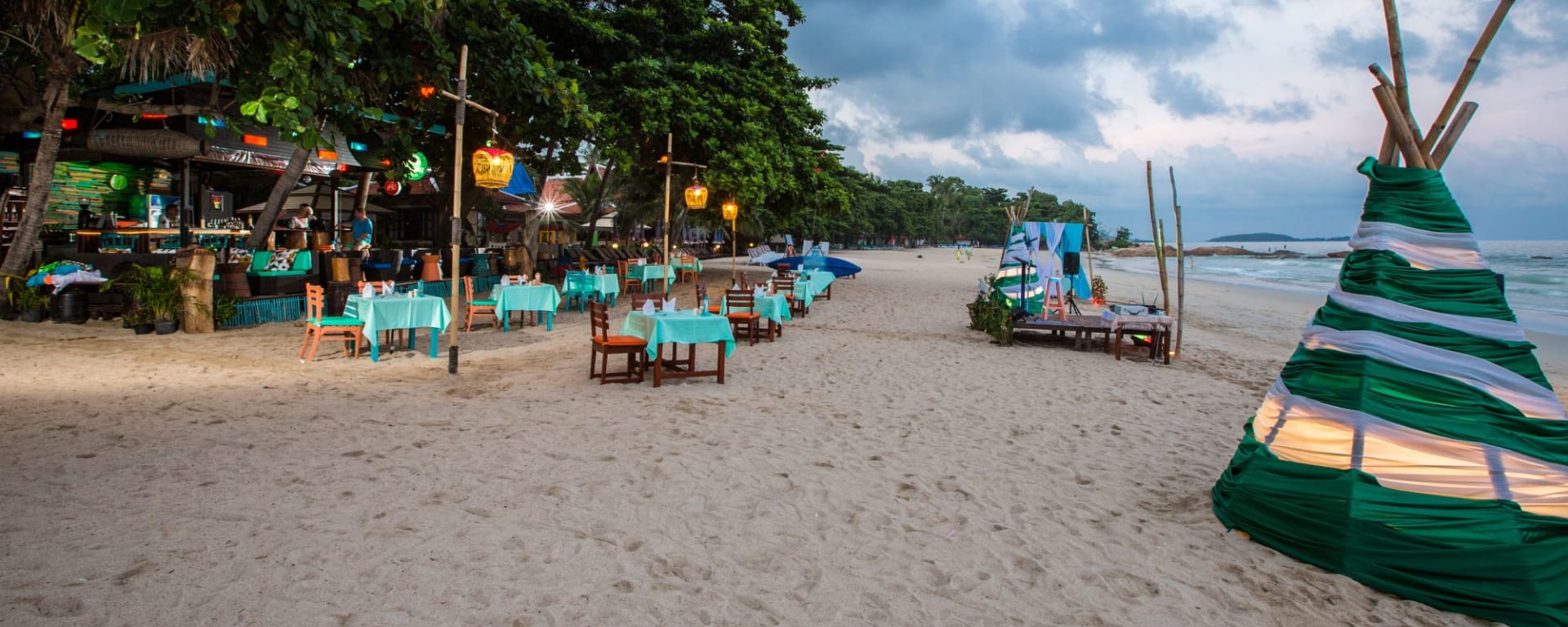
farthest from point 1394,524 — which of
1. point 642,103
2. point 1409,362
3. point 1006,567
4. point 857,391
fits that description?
point 642,103

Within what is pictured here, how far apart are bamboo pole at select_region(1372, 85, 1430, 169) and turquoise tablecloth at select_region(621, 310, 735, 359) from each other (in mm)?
5569

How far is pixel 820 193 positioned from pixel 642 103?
23.6 feet

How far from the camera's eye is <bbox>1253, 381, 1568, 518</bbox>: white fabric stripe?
344 cm

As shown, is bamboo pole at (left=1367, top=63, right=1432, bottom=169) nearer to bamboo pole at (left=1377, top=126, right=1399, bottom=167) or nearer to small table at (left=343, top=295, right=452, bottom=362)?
bamboo pole at (left=1377, top=126, right=1399, bottom=167)

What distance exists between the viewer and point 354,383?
24.1 feet

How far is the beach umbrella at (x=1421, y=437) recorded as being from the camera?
11.1 ft

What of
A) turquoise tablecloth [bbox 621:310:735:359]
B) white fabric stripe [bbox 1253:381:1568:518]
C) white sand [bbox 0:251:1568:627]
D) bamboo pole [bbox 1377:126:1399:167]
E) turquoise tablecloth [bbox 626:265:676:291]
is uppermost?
bamboo pole [bbox 1377:126:1399:167]

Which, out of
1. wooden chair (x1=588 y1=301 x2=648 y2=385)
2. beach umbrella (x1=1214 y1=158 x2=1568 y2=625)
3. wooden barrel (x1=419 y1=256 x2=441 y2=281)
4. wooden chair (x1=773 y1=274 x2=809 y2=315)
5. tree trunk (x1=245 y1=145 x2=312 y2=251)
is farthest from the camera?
wooden barrel (x1=419 y1=256 x2=441 y2=281)

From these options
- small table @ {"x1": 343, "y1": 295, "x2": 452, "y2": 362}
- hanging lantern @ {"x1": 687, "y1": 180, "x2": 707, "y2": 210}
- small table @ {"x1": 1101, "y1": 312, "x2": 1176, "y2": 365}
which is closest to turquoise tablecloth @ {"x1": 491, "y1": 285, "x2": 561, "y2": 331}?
small table @ {"x1": 343, "y1": 295, "x2": 452, "y2": 362}

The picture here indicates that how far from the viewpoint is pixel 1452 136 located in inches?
154

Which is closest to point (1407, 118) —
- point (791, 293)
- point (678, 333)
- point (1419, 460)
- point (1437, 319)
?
point (1437, 319)

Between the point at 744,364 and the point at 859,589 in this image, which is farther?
the point at 744,364

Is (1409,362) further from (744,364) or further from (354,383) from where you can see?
(354,383)

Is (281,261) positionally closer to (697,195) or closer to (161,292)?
(161,292)
